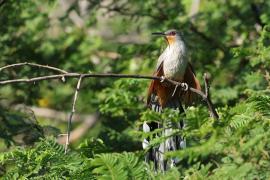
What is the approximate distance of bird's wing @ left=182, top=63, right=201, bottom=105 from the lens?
16.5ft

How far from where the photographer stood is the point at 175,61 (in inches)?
219

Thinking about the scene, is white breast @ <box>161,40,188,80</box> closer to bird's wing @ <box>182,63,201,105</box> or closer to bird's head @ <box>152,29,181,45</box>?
bird's wing @ <box>182,63,201,105</box>

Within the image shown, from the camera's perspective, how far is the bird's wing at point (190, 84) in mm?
5035

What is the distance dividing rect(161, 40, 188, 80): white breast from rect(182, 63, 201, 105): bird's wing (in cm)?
4

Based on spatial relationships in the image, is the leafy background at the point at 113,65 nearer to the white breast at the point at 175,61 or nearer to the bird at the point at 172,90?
the bird at the point at 172,90

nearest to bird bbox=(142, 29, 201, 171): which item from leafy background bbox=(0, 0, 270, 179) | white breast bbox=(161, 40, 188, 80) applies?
white breast bbox=(161, 40, 188, 80)

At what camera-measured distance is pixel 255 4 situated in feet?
27.7

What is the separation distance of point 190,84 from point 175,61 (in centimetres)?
36

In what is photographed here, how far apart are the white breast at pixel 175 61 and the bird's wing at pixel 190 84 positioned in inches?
1.6

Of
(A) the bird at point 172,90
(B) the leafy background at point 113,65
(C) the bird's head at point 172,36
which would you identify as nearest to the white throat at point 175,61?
(A) the bird at point 172,90

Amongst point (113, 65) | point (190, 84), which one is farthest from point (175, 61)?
point (113, 65)

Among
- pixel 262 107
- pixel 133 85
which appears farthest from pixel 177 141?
pixel 133 85

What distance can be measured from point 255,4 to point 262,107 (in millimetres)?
4895

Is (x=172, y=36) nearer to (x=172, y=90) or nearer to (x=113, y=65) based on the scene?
(x=172, y=90)
